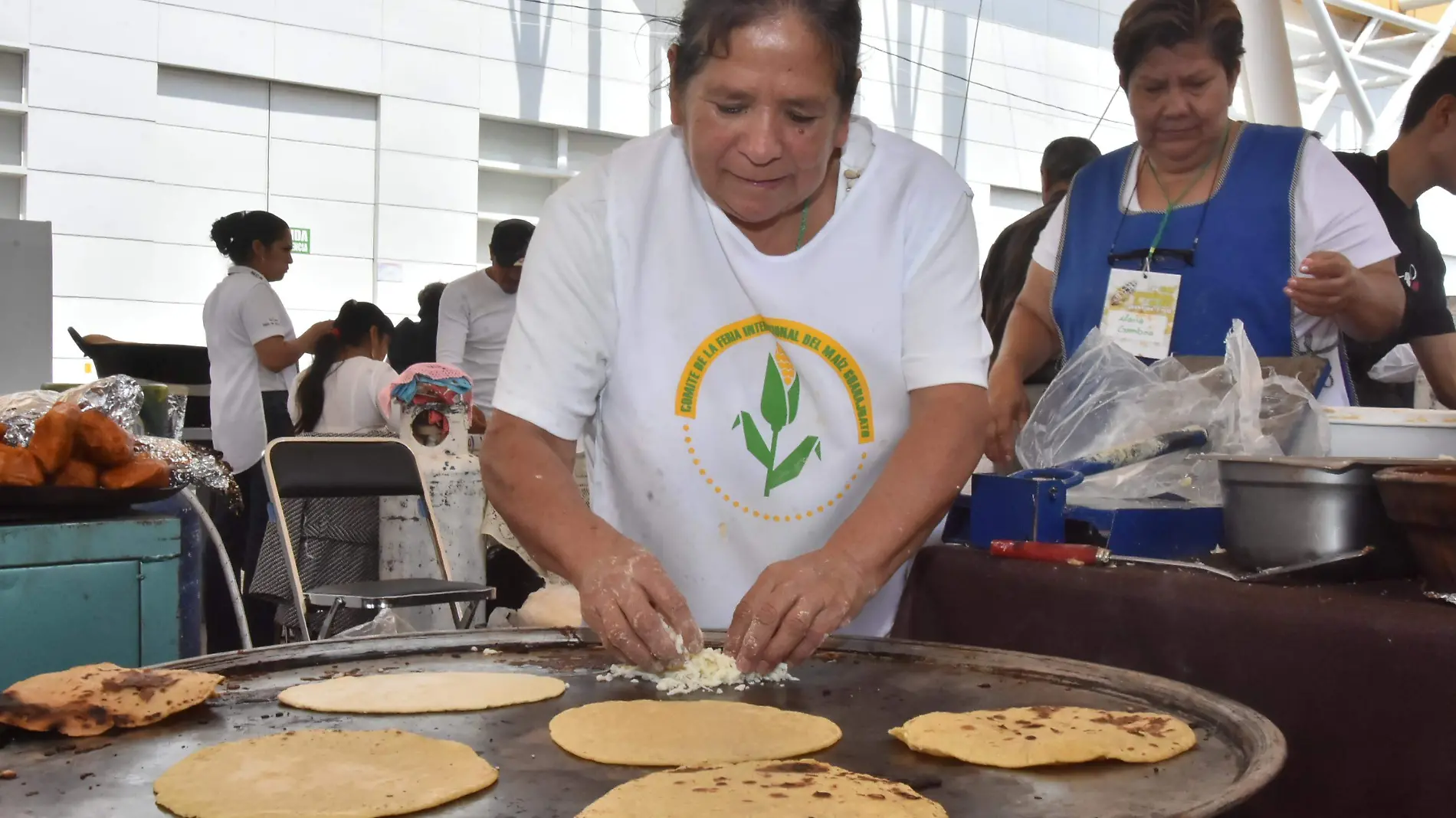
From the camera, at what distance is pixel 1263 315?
6.51 feet

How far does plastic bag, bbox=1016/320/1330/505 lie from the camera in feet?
5.73

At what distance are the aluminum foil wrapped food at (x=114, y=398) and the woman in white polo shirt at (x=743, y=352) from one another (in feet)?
3.97

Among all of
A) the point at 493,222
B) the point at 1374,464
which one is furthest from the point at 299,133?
the point at 1374,464

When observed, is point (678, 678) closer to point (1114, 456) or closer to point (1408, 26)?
point (1114, 456)

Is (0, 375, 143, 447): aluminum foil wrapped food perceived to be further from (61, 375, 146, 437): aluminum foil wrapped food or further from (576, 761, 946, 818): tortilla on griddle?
(576, 761, 946, 818): tortilla on griddle

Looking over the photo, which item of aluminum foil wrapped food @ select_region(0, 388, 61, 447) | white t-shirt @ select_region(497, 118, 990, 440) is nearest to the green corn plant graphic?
white t-shirt @ select_region(497, 118, 990, 440)

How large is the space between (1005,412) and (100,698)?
1.45 meters

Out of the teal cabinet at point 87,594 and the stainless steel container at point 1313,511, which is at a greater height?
the stainless steel container at point 1313,511

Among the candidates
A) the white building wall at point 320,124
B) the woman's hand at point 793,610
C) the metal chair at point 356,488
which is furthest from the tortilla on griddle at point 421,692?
the white building wall at point 320,124

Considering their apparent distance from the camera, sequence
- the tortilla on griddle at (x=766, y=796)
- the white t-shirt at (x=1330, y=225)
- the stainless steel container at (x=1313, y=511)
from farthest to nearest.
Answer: the white t-shirt at (x=1330, y=225), the stainless steel container at (x=1313, y=511), the tortilla on griddle at (x=766, y=796)

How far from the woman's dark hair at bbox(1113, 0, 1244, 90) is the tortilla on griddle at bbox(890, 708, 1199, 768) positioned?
4.22 feet

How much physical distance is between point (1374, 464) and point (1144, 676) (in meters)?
0.43

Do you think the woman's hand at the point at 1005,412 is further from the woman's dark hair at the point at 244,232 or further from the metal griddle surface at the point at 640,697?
the woman's dark hair at the point at 244,232

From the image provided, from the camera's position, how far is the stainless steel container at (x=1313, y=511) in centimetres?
144
